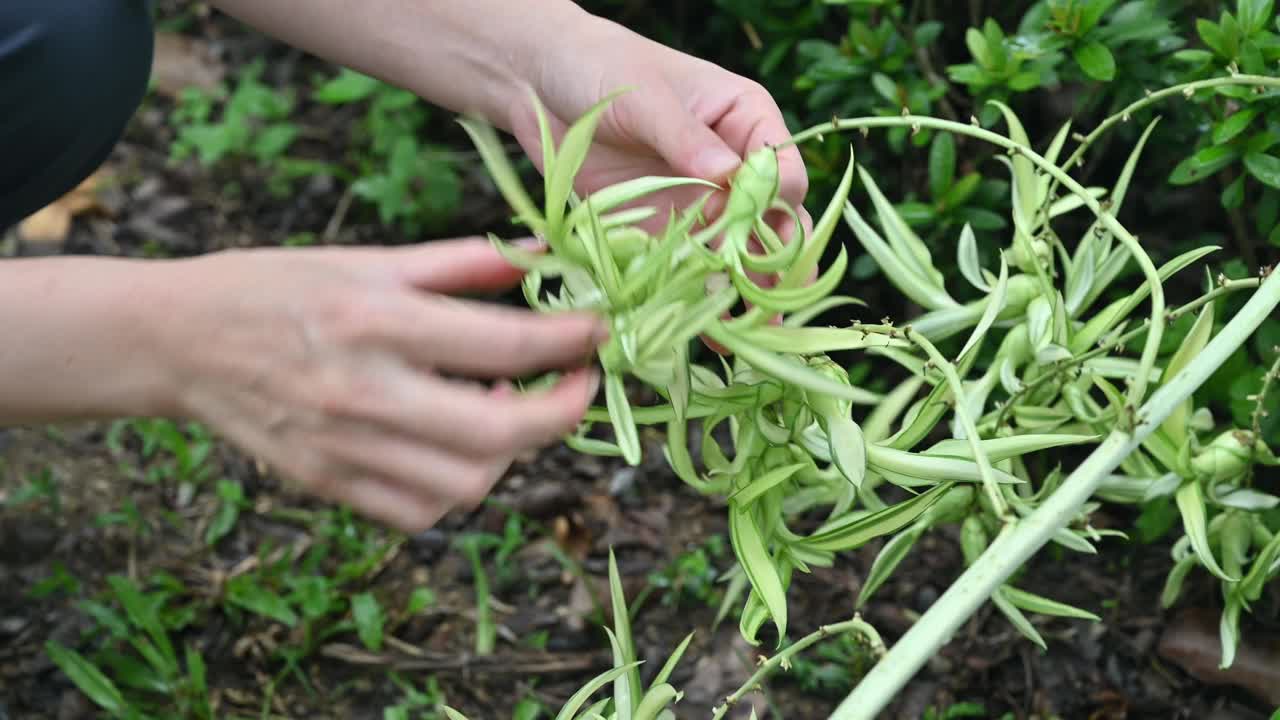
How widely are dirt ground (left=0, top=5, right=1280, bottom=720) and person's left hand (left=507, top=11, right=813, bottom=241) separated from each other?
1.90 ft

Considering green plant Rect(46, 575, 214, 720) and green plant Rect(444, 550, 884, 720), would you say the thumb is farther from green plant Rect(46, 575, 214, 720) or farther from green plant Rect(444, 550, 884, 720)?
green plant Rect(46, 575, 214, 720)

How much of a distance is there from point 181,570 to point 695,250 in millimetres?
1135

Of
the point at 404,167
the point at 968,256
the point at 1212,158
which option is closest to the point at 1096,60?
the point at 1212,158

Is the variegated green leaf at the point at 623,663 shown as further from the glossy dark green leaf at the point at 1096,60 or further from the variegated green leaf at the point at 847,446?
the glossy dark green leaf at the point at 1096,60

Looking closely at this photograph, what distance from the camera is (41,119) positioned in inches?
45.4

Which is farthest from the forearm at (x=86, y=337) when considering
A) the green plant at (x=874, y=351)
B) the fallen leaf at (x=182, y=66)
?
the fallen leaf at (x=182, y=66)

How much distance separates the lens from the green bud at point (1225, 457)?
1.08m

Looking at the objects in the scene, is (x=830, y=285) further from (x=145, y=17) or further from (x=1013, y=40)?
(x=145, y=17)

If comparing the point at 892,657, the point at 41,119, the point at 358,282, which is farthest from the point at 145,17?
the point at 892,657

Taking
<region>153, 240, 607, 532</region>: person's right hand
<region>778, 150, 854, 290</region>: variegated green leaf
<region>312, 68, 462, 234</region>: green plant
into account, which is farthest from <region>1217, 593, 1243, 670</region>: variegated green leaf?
<region>312, 68, 462, 234</region>: green plant

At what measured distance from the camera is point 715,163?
1011 millimetres

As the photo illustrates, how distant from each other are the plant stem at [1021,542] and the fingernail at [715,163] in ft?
1.14

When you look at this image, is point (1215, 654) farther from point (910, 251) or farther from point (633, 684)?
point (633, 684)

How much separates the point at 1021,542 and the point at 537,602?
0.92m
